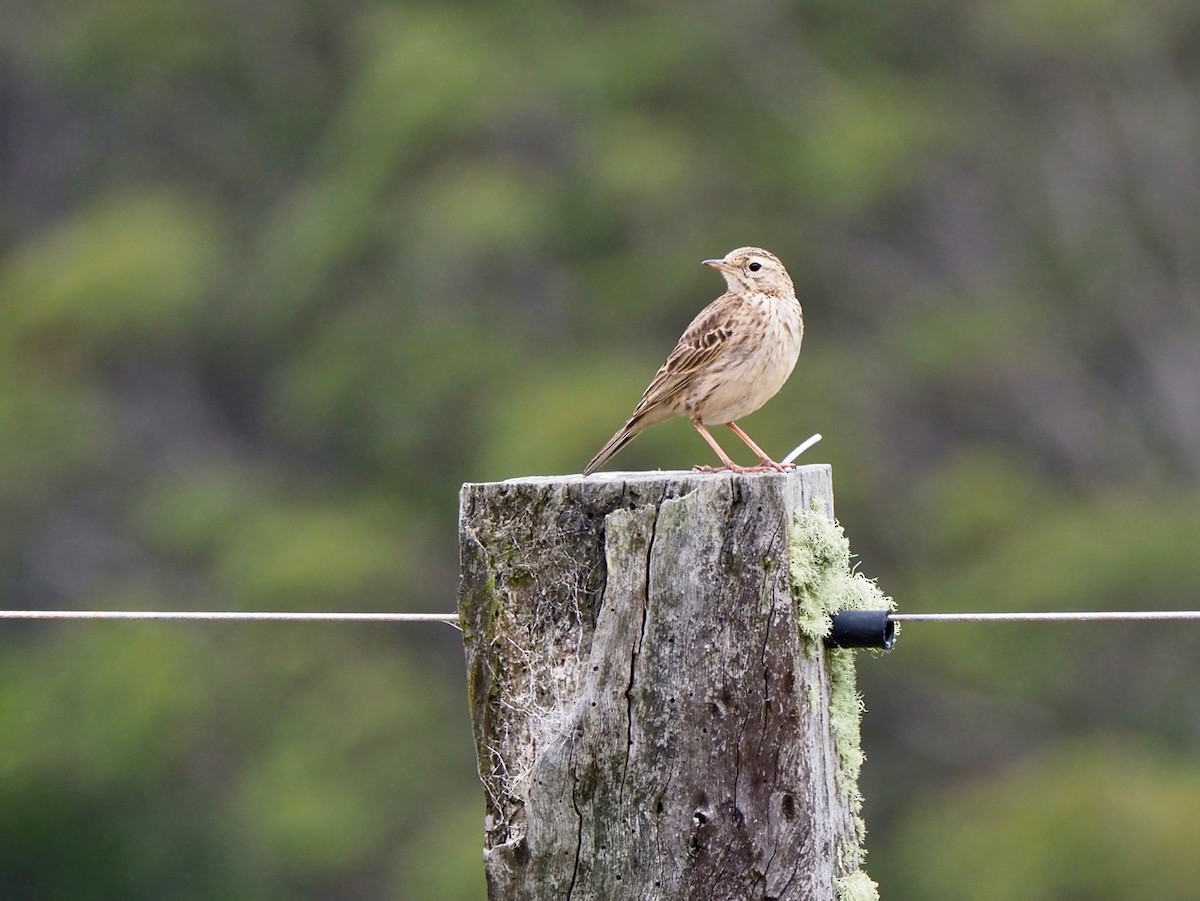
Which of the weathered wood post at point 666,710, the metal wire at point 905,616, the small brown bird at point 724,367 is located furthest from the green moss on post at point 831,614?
the small brown bird at point 724,367

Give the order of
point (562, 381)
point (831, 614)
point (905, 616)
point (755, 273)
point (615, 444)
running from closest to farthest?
point (831, 614) < point (905, 616) < point (615, 444) < point (755, 273) < point (562, 381)

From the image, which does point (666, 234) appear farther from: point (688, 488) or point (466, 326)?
point (688, 488)

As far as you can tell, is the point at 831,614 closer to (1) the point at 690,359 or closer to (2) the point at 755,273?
(1) the point at 690,359

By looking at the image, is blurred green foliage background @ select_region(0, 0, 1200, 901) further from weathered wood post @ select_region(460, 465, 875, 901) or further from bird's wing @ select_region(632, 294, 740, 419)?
weathered wood post @ select_region(460, 465, 875, 901)

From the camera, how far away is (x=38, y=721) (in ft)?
72.7

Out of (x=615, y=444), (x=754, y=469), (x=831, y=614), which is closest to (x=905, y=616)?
(x=831, y=614)

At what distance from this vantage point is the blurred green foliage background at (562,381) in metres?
20.7

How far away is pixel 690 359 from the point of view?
748 centimetres

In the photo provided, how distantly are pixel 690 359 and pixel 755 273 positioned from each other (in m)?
0.77

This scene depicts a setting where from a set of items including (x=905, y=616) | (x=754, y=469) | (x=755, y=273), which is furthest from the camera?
(x=755, y=273)

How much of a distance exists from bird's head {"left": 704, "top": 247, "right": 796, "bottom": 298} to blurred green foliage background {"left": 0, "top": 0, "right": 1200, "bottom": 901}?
37.7ft

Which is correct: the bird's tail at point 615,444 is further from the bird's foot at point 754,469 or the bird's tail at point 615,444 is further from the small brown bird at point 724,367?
the bird's foot at point 754,469

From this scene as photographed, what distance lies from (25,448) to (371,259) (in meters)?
4.21

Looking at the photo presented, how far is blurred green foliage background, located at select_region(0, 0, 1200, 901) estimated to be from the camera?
20688 mm
